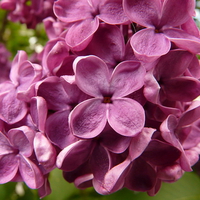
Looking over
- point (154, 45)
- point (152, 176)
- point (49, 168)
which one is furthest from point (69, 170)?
point (154, 45)

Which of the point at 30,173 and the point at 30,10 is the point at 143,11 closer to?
the point at 30,173

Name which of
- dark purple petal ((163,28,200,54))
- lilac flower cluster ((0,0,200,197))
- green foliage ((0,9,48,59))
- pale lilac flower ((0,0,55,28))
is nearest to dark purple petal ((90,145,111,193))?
lilac flower cluster ((0,0,200,197))

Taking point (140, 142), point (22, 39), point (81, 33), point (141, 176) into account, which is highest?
point (81, 33)

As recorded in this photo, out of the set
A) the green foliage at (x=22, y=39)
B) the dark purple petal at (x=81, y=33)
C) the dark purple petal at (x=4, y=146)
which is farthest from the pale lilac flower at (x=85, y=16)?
the green foliage at (x=22, y=39)

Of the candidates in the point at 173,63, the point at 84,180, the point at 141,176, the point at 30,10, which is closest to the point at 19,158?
the point at 84,180

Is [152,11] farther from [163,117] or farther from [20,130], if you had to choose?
[20,130]
